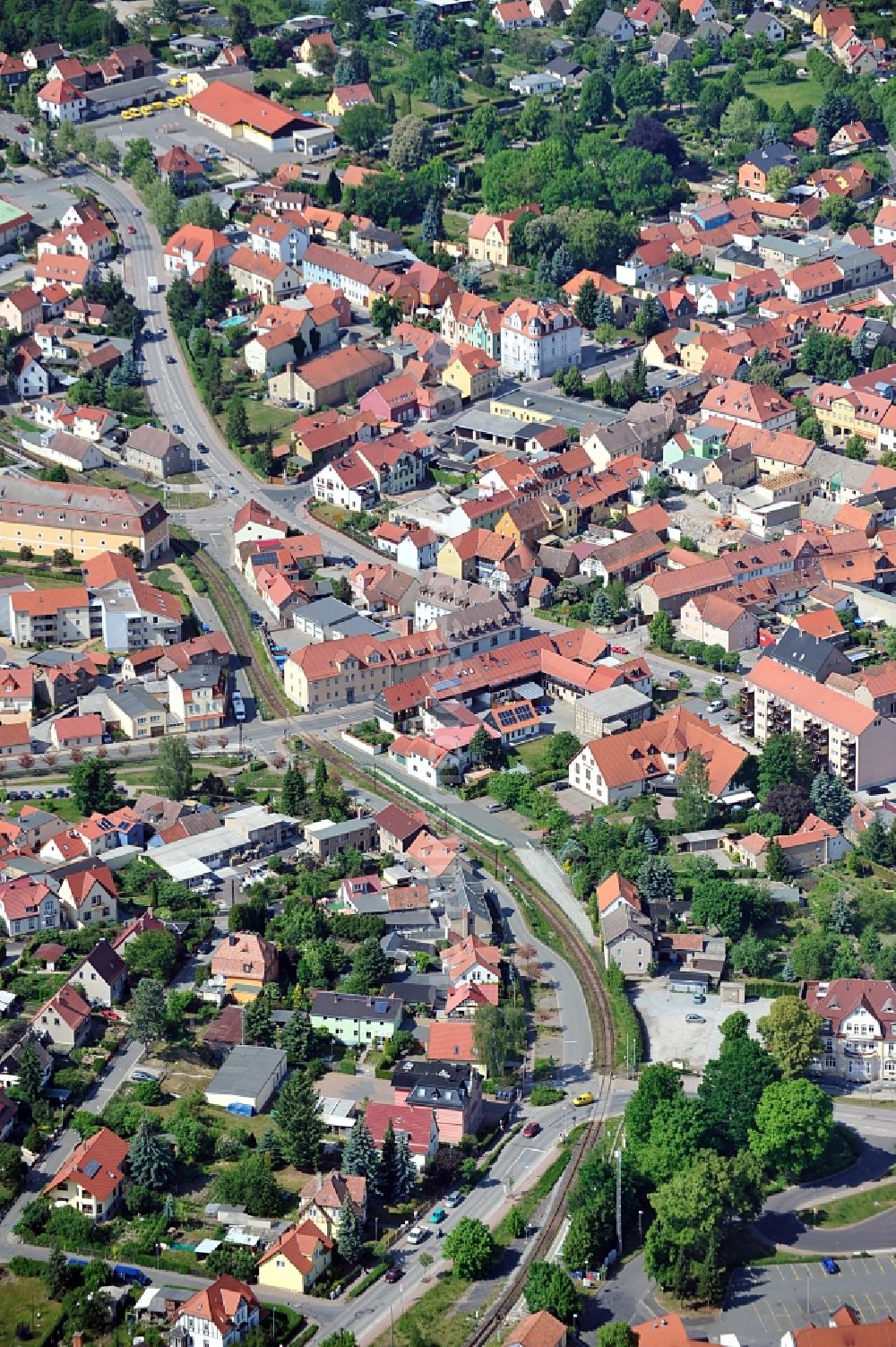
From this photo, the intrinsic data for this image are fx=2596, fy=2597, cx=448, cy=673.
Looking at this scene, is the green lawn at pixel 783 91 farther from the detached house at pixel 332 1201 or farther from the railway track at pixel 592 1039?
the detached house at pixel 332 1201


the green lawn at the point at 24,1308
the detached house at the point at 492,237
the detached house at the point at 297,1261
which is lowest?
the green lawn at the point at 24,1308

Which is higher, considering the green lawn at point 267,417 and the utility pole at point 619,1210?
the utility pole at point 619,1210

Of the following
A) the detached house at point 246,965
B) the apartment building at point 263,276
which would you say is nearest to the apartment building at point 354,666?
the detached house at point 246,965

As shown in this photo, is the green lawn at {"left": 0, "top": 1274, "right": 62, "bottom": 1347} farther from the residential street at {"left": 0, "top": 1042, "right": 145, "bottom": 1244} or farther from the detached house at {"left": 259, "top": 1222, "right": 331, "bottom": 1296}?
the detached house at {"left": 259, "top": 1222, "right": 331, "bottom": 1296}

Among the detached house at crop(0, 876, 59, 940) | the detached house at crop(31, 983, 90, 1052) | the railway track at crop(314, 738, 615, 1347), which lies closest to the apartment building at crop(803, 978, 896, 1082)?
the railway track at crop(314, 738, 615, 1347)

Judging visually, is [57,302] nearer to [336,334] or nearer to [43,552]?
[336,334]

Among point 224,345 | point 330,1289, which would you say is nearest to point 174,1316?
point 330,1289
